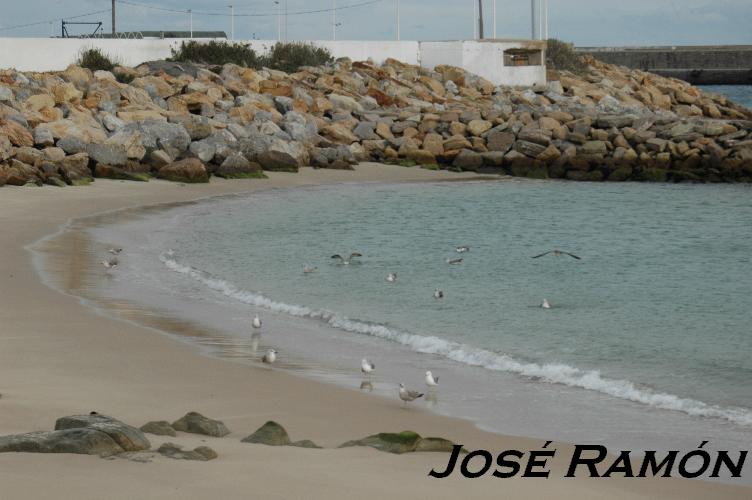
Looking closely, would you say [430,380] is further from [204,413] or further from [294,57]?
[294,57]

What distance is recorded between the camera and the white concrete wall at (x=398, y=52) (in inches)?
1843

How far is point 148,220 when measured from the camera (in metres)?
24.5

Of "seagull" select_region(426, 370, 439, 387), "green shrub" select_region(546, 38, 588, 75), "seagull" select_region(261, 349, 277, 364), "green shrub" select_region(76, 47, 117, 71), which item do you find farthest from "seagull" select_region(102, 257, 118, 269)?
"green shrub" select_region(546, 38, 588, 75)

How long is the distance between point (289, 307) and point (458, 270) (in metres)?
4.92

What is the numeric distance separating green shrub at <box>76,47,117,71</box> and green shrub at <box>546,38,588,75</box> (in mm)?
27380

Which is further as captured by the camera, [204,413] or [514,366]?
[514,366]

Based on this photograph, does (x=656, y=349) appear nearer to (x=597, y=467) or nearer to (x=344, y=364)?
(x=344, y=364)

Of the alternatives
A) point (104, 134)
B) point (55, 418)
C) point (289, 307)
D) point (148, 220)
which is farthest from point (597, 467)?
point (104, 134)

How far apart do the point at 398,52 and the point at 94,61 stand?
15400 millimetres

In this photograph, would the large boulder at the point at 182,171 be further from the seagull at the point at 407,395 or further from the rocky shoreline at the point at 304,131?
the seagull at the point at 407,395

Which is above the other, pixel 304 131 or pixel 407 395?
pixel 304 131

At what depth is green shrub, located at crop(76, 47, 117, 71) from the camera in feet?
148

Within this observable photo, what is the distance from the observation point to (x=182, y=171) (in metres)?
31.5

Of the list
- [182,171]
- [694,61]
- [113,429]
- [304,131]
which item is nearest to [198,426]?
[113,429]
